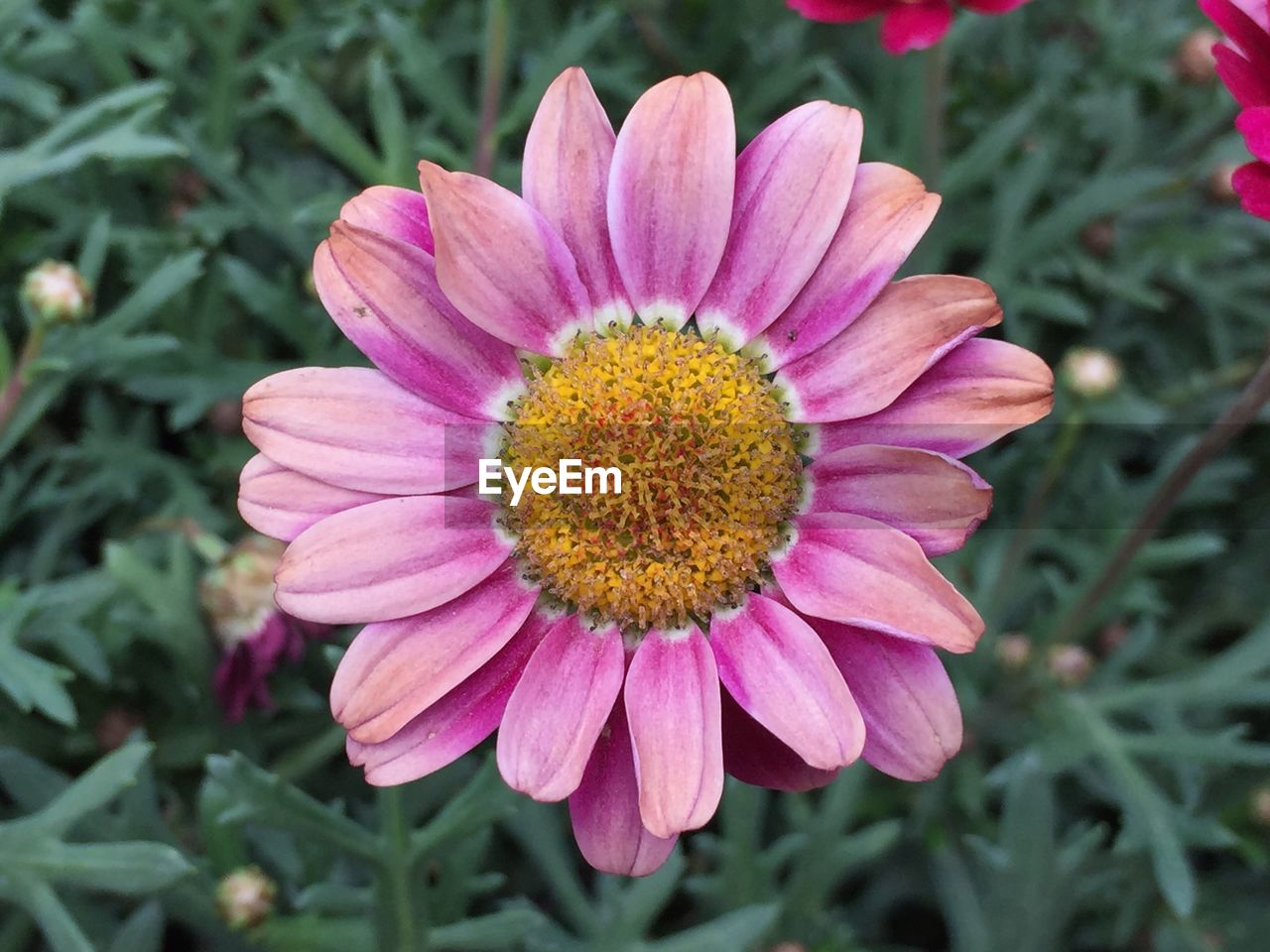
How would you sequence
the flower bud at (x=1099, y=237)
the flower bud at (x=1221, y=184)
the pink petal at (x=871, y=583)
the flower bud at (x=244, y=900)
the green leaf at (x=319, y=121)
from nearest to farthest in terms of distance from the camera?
1. the pink petal at (x=871, y=583)
2. the flower bud at (x=244, y=900)
3. the green leaf at (x=319, y=121)
4. the flower bud at (x=1221, y=184)
5. the flower bud at (x=1099, y=237)

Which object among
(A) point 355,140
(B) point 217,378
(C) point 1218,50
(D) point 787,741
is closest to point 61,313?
(B) point 217,378

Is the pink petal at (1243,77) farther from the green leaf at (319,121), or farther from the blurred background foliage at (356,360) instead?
the green leaf at (319,121)

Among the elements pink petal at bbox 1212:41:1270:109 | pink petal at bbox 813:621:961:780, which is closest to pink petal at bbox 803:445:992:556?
pink petal at bbox 813:621:961:780

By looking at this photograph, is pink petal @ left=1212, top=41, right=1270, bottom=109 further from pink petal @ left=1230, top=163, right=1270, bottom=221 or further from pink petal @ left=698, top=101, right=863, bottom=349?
pink petal @ left=698, top=101, right=863, bottom=349

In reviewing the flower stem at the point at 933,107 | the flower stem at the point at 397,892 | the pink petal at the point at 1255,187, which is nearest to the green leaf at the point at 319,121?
the flower stem at the point at 933,107

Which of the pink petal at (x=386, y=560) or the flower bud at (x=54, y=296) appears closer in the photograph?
the pink petal at (x=386, y=560)

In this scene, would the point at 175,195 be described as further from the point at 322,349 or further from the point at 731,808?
the point at 731,808
